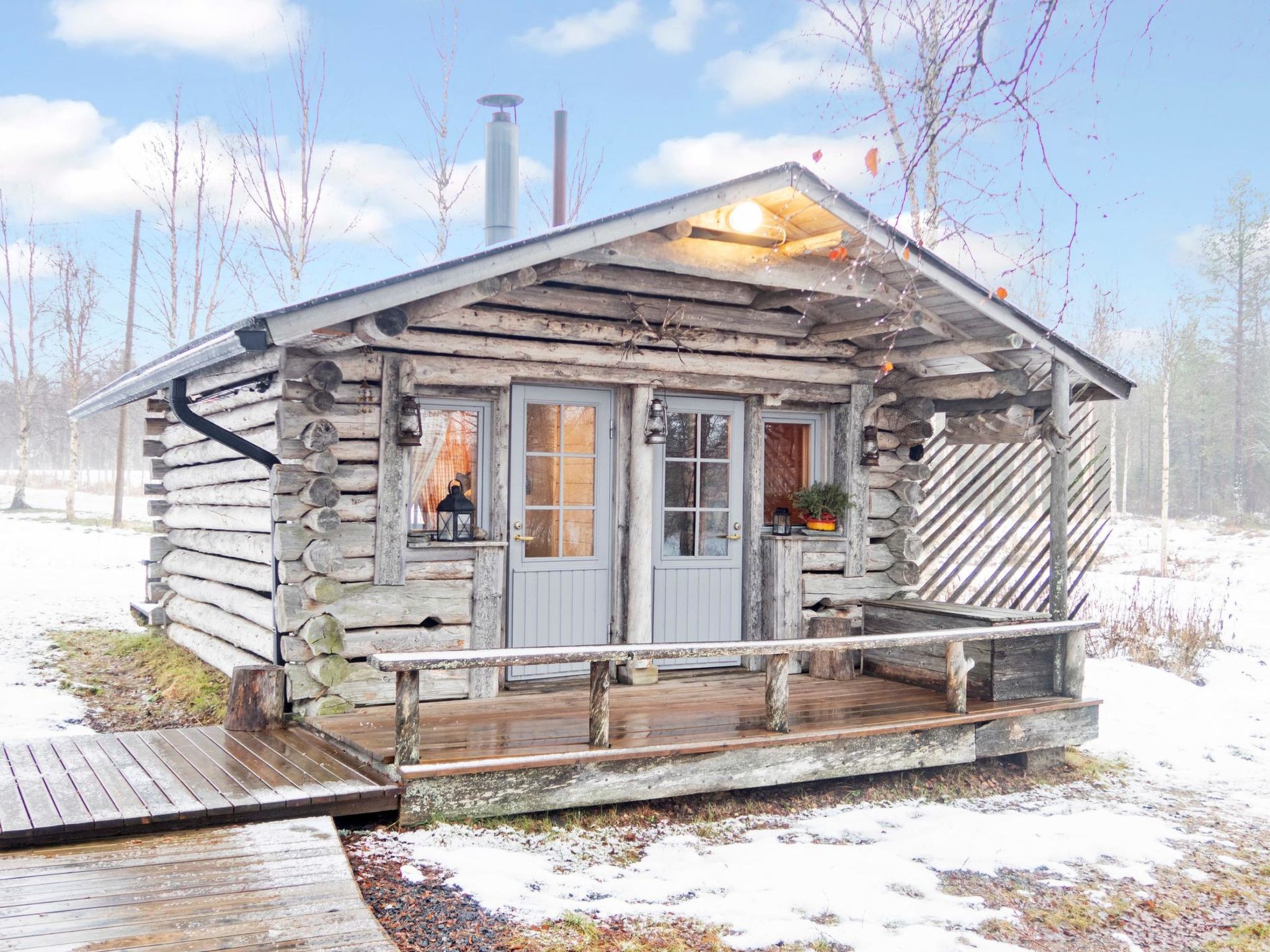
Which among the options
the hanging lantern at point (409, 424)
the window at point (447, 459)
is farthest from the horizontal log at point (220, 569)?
the hanging lantern at point (409, 424)

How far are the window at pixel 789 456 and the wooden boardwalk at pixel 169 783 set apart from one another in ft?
13.2

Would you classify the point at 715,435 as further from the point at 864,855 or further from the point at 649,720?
the point at 864,855

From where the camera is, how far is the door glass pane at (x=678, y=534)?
779cm


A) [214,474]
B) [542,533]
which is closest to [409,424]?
[542,533]

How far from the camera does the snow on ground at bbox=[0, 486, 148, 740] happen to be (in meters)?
7.82

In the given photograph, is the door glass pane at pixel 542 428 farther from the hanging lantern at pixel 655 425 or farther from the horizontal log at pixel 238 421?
the horizontal log at pixel 238 421

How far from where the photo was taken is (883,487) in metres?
8.60

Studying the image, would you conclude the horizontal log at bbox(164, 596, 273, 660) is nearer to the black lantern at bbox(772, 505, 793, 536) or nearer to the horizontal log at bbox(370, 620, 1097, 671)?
the horizontal log at bbox(370, 620, 1097, 671)

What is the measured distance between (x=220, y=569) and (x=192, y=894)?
A: 472cm

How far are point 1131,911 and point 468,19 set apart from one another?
57.8 ft

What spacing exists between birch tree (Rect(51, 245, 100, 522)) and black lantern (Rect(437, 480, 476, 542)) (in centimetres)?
1981

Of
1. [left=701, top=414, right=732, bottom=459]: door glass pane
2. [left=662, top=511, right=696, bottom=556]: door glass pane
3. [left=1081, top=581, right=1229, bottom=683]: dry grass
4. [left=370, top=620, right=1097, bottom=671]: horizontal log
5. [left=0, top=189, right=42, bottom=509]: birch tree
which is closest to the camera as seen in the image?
[left=370, top=620, right=1097, bottom=671]: horizontal log

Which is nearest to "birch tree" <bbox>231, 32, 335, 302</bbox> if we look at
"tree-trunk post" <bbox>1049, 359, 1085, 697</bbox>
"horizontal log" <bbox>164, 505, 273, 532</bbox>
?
"horizontal log" <bbox>164, 505, 273, 532</bbox>

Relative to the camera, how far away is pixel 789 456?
8.37 metres
